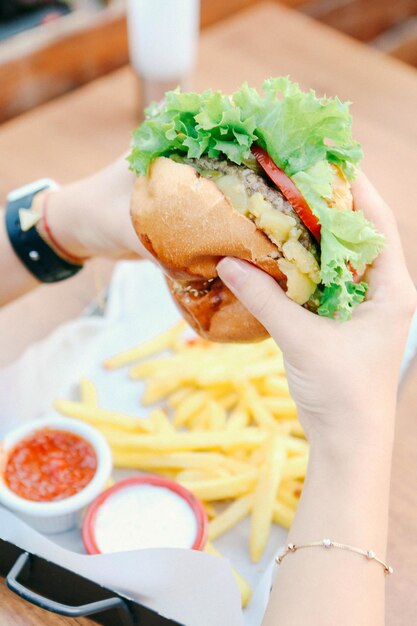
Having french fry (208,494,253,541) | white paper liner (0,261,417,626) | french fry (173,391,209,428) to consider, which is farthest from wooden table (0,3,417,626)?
french fry (173,391,209,428)

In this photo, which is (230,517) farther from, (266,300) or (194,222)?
(194,222)

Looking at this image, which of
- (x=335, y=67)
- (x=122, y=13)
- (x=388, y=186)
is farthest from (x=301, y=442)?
(x=122, y=13)

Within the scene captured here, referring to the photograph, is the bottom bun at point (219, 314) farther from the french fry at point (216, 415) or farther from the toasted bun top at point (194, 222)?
the french fry at point (216, 415)

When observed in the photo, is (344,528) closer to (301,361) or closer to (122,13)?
(301,361)

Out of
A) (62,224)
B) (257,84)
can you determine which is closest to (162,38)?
(257,84)

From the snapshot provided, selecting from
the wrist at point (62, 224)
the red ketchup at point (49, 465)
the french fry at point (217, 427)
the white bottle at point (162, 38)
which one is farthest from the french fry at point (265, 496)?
the white bottle at point (162, 38)

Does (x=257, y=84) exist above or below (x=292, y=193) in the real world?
below
